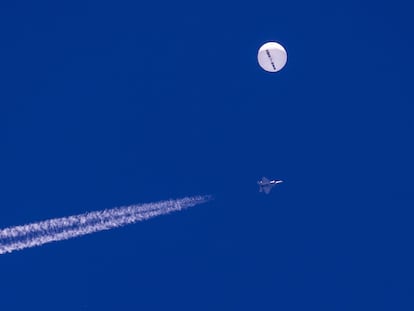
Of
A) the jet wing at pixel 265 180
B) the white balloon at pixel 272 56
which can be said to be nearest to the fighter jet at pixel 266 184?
the jet wing at pixel 265 180

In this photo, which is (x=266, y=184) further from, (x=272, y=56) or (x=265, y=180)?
(x=272, y=56)

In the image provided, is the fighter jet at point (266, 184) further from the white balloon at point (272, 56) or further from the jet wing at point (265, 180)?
the white balloon at point (272, 56)

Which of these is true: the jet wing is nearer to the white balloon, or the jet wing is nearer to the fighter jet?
the fighter jet

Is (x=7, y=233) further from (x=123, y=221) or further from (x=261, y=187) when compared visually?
(x=261, y=187)

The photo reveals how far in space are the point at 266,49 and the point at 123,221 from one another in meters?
24.4

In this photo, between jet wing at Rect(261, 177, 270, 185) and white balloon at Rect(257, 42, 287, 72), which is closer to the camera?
white balloon at Rect(257, 42, 287, 72)

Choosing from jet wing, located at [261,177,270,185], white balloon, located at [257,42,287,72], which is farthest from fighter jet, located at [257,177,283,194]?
white balloon, located at [257,42,287,72]

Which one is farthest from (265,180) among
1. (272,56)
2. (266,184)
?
(272,56)

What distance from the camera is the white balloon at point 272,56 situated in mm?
73500

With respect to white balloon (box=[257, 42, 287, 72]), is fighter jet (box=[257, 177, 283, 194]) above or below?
below

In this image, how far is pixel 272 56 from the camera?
73625 mm

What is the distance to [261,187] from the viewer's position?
8100 cm

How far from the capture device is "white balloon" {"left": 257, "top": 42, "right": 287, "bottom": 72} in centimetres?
7350

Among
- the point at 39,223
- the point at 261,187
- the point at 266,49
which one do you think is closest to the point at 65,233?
the point at 39,223
